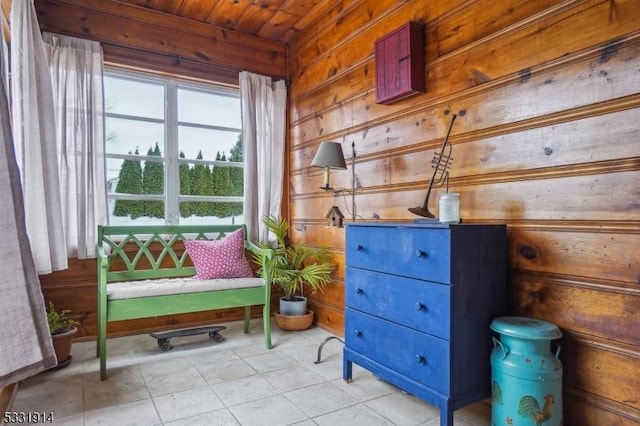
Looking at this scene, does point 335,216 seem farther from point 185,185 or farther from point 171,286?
point 185,185

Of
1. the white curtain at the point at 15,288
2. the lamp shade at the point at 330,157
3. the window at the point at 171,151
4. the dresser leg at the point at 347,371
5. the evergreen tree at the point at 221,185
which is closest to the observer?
the white curtain at the point at 15,288

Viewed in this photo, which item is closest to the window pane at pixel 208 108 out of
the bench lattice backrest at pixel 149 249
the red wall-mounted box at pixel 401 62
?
the bench lattice backrest at pixel 149 249

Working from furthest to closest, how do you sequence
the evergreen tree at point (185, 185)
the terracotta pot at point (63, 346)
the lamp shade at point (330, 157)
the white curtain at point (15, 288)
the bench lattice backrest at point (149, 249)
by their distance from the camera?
the evergreen tree at point (185, 185), the bench lattice backrest at point (149, 249), the lamp shade at point (330, 157), the terracotta pot at point (63, 346), the white curtain at point (15, 288)

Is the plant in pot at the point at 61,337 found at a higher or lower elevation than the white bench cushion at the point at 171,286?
lower

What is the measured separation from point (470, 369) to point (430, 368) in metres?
0.16

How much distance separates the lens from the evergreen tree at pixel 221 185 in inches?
141

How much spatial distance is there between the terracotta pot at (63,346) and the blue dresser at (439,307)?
1911mm

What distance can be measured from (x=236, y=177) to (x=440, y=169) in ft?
6.82

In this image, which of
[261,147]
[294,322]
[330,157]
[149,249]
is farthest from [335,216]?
[149,249]

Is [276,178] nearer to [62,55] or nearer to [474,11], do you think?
[62,55]

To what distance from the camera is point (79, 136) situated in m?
2.90

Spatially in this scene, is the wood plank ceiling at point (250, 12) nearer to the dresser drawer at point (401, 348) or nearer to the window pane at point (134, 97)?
the window pane at point (134, 97)

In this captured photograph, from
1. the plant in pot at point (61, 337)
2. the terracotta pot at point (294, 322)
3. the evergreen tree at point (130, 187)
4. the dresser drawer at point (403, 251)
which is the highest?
the evergreen tree at point (130, 187)

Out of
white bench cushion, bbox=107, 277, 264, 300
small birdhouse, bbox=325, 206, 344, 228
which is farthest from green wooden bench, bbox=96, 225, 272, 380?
small birdhouse, bbox=325, 206, 344, 228
